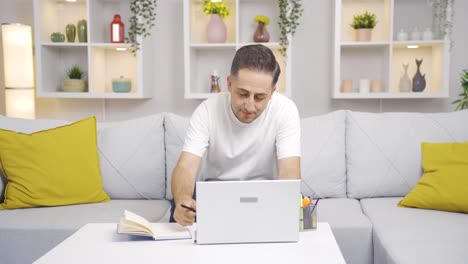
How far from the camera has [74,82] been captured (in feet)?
11.0

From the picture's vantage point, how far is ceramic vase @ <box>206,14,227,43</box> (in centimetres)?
326

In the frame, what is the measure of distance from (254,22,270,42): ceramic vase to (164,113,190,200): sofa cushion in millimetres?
941

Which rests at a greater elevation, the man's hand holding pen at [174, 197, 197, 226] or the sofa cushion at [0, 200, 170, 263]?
the man's hand holding pen at [174, 197, 197, 226]

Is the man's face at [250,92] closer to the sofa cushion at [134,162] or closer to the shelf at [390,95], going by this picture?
the sofa cushion at [134,162]

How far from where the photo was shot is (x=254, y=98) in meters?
1.77

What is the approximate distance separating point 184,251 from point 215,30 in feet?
7.13

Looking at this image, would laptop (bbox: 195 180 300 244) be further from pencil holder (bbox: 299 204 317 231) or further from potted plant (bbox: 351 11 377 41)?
potted plant (bbox: 351 11 377 41)

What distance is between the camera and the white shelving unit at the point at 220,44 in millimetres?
3291

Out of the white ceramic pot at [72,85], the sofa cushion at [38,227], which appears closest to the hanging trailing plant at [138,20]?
the white ceramic pot at [72,85]

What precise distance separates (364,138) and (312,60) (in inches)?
40.1

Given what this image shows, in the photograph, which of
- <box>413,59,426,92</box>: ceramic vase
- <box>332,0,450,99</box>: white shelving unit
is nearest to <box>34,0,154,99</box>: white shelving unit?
<box>332,0,450,99</box>: white shelving unit

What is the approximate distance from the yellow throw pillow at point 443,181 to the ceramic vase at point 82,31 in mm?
2320

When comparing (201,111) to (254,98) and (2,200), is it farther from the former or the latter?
(2,200)

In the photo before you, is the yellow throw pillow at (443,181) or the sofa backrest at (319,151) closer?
the yellow throw pillow at (443,181)
